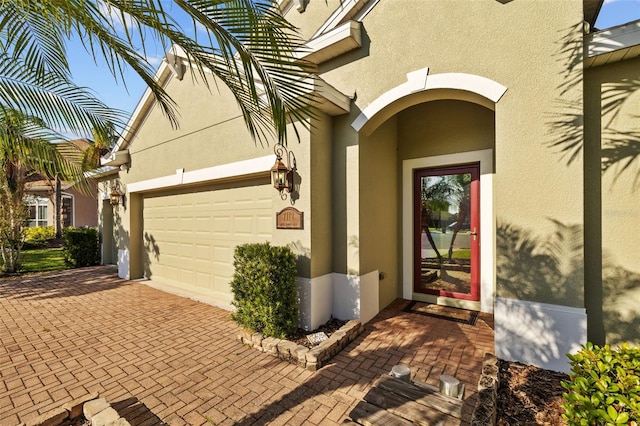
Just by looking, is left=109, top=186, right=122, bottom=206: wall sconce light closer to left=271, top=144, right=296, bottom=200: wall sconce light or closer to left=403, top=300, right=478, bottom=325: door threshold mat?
left=271, top=144, right=296, bottom=200: wall sconce light

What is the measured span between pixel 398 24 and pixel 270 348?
5.63 m

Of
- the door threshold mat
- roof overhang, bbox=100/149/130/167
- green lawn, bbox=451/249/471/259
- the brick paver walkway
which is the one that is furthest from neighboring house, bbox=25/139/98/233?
green lawn, bbox=451/249/471/259

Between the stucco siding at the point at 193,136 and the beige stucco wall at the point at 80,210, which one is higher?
the stucco siding at the point at 193,136

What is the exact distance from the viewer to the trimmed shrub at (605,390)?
174 centimetres

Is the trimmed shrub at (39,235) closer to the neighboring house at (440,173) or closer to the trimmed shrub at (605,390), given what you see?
the neighboring house at (440,173)

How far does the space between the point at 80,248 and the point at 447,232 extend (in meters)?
13.5

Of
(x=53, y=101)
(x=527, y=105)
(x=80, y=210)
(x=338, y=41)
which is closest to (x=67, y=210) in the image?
(x=80, y=210)

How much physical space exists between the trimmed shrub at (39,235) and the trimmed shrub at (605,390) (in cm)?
2278

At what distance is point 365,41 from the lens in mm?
5152

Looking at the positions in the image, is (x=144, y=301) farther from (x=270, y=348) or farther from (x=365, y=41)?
(x=365, y=41)

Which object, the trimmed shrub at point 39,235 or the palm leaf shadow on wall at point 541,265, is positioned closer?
the palm leaf shadow on wall at point 541,265

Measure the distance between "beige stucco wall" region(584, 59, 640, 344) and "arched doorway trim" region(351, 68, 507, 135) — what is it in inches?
45.5

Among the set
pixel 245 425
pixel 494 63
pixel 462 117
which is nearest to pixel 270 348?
pixel 245 425

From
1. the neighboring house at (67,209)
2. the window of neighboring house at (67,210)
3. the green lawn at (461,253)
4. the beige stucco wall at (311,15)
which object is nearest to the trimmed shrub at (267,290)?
the green lawn at (461,253)
